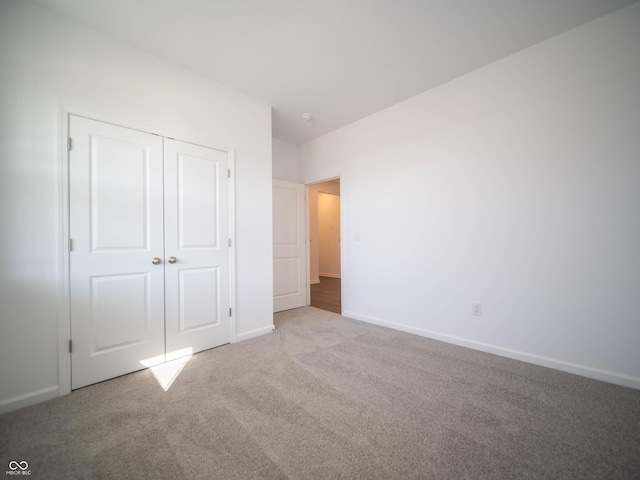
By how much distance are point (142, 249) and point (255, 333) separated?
1.48 m

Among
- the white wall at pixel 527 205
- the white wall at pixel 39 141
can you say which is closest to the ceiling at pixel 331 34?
the white wall at pixel 39 141

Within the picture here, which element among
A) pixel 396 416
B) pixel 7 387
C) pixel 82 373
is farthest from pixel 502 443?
pixel 7 387

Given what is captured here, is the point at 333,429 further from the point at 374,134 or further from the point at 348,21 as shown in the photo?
the point at 374,134

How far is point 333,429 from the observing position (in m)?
1.47

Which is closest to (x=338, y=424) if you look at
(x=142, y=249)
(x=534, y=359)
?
(x=534, y=359)

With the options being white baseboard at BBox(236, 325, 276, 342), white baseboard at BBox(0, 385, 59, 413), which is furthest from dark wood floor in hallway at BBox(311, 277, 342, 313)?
white baseboard at BBox(0, 385, 59, 413)

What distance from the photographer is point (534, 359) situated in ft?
7.34

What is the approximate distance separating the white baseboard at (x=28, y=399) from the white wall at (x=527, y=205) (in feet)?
10.2

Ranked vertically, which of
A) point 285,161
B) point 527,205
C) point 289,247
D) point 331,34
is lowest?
point 289,247

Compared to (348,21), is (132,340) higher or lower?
lower

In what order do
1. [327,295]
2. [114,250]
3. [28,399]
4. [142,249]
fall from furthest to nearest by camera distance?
[327,295] < [142,249] < [114,250] < [28,399]

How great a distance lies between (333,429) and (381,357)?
1.06 metres

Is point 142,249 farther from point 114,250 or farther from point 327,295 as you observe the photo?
point 327,295

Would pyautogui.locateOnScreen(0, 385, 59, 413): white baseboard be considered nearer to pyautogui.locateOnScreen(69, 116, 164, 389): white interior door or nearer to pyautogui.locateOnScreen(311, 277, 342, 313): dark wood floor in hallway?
pyautogui.locateOnScreen(69, 116, 164, 389): white interior door
